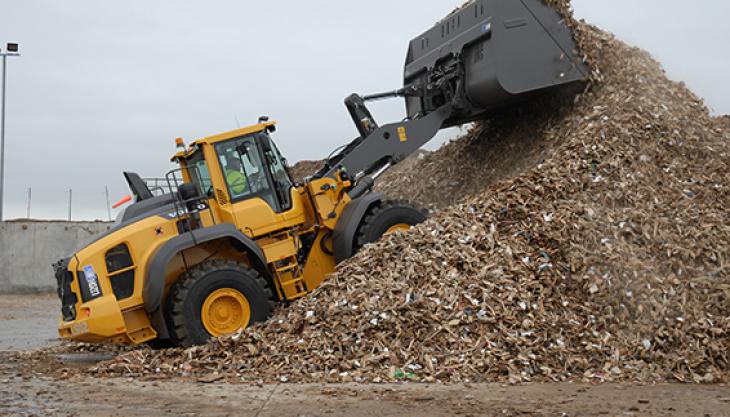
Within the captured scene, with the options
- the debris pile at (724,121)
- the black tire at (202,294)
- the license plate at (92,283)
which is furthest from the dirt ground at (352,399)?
the debris pile at (724,121)

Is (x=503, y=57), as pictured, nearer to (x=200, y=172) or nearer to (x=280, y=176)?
(x=280, y=176)

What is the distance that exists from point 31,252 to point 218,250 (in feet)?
42.1

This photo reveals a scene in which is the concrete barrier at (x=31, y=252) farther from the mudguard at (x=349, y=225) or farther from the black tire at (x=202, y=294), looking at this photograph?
the black tire at (x=202, y=294)

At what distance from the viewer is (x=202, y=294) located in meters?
9.26

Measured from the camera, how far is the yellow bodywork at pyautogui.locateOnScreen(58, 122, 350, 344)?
919 centimetres

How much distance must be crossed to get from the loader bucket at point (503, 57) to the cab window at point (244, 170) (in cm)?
294

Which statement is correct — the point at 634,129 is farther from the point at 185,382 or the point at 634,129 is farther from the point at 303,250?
the point at 185,382

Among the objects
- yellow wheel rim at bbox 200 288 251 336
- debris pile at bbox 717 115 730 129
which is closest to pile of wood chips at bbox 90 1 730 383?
yellow wheel rim at bbox 200 288 251 336

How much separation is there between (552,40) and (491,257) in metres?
3.83

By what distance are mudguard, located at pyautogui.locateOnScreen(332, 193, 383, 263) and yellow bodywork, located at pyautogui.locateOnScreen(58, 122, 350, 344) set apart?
153 mm

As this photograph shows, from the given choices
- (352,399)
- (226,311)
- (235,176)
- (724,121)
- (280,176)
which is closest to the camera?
(352,399)

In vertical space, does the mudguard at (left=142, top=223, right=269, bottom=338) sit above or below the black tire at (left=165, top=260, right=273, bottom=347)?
above

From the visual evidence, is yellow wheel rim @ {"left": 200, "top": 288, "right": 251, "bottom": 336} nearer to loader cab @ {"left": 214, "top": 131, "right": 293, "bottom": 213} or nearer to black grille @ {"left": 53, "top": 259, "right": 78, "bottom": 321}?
loader cab @ {"left": 214, "top": 131, "right": 293, "bottom": 213}

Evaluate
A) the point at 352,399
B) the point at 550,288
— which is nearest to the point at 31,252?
the point at 550,288
